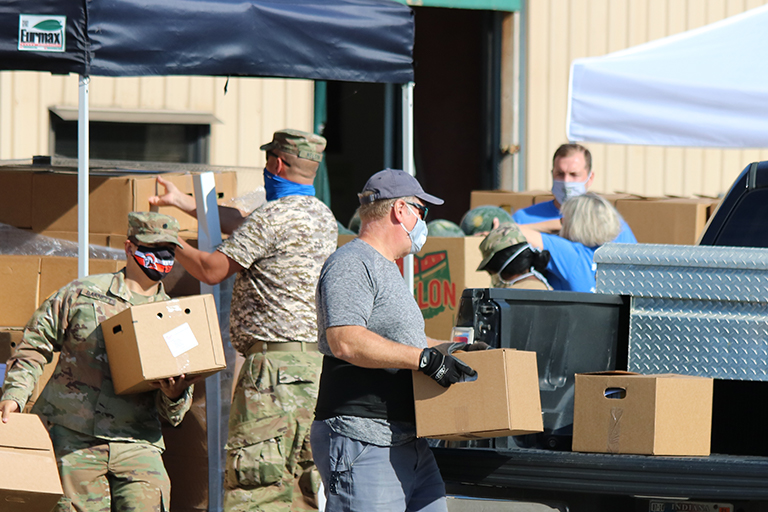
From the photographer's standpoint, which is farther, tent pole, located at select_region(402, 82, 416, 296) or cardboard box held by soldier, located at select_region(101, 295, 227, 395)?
tent pole, located at select_region(402, 82, 416, 296)

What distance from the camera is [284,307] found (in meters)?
5.30

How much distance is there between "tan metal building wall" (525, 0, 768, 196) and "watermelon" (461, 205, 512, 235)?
12.4 ft

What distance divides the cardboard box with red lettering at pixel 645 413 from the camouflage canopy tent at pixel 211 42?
102 inches

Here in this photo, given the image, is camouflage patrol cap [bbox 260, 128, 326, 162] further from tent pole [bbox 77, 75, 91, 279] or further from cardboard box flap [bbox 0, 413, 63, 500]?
cardboard box flap [bbox 0, 413, 63, 500]

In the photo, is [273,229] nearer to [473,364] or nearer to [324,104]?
[473,364]

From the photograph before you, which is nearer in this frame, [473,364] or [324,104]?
[473,364]

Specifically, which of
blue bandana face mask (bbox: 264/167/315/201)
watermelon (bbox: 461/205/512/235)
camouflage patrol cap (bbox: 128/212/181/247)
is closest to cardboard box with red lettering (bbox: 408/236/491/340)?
watermelon (bbox: 461/205/512/235)

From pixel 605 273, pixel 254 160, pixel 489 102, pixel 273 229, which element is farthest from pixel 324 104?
pixel 605 273

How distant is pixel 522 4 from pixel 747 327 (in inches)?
307

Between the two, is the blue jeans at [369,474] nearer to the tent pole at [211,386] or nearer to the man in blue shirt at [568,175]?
the tent pole at [211,386]

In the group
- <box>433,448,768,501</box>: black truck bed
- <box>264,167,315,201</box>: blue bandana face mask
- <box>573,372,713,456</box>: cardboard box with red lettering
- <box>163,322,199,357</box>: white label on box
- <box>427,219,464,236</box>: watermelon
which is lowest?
<box>433,448,768,501</box>: black truck bed

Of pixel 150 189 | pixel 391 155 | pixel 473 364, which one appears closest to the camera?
pixel 473 364

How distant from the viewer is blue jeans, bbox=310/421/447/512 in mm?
3527

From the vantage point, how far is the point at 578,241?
5.36 meters
